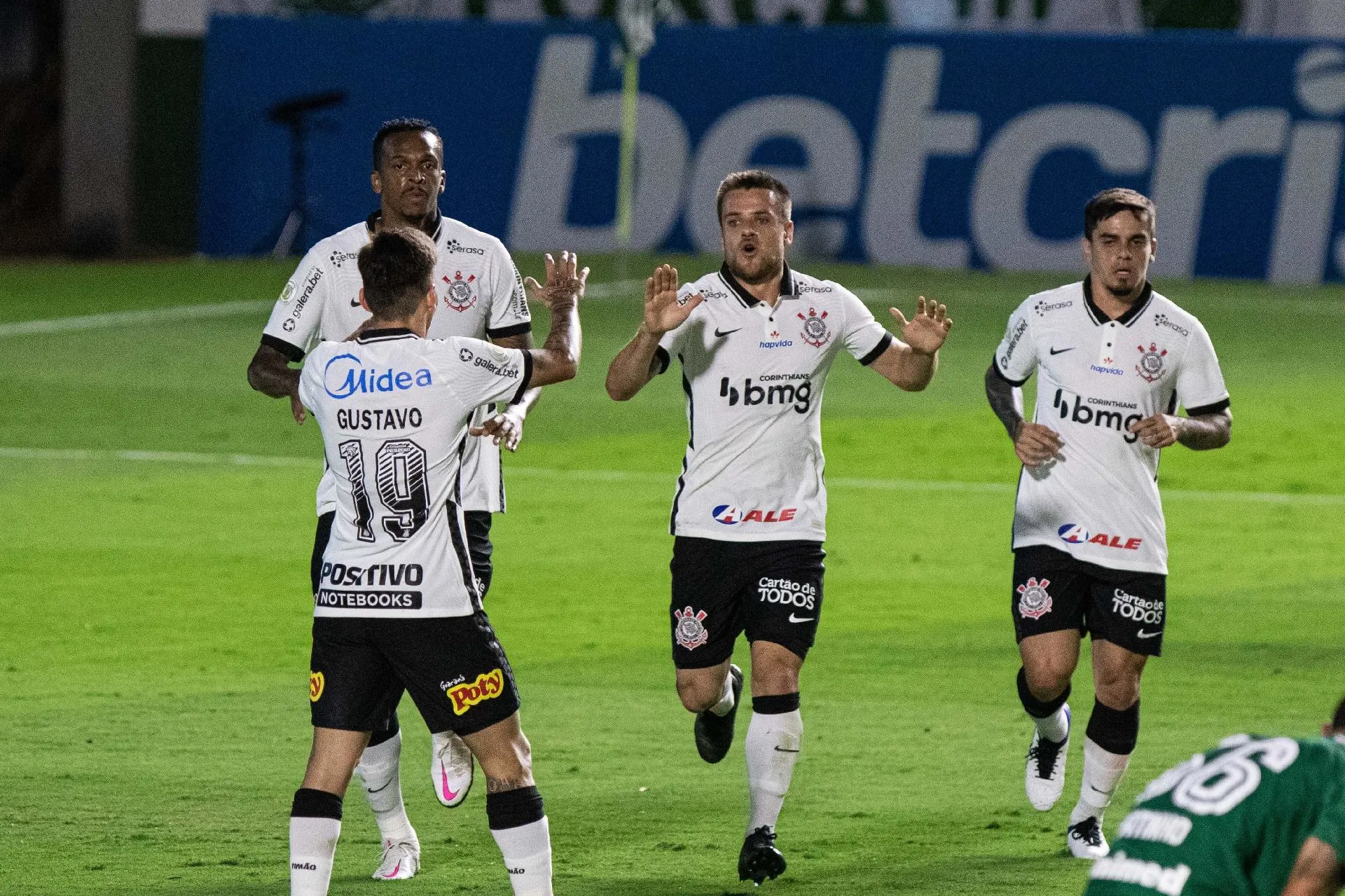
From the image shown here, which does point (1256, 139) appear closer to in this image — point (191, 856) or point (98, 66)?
point (98, 66)

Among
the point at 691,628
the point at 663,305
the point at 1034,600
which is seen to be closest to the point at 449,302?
the point at 663,305

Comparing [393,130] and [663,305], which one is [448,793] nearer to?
[663,305]

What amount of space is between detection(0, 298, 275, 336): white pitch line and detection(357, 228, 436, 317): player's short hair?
17.8 meters

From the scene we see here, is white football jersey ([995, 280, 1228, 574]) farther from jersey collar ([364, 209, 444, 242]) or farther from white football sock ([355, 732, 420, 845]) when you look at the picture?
white football sock ([355, 732, 420, 845])

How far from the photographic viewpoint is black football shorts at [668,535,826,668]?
6.96 metres

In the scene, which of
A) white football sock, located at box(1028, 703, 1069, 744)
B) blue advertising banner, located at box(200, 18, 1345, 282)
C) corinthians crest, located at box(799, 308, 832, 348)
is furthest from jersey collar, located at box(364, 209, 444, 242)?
blue advertising banner, located at box(200, 18, 1345, 282)

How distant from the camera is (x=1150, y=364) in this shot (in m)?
7.16

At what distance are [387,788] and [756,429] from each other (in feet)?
5.27

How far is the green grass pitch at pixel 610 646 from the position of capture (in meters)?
7.07

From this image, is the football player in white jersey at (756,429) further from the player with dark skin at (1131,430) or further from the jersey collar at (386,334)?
the jersey collar at (386,334)

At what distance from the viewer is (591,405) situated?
18703mm

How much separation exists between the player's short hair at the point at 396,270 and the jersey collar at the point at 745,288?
163cm

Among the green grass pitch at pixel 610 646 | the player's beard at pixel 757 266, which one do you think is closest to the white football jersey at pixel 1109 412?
the player's beard at pixel 757 266

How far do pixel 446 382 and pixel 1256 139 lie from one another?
23.7 metres
